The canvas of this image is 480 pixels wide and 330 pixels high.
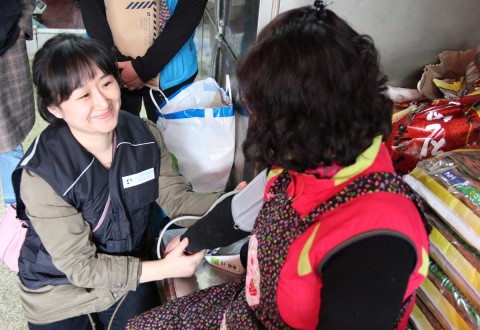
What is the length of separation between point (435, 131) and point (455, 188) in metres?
0.29

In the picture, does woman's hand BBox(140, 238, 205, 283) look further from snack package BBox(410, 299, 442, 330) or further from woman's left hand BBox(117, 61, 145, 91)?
woman's left hand BBox(117, 61, 145, 91)

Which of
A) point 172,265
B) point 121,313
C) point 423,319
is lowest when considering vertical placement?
point 121,313

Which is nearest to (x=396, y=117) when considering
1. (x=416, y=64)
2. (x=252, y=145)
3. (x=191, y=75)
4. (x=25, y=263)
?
(x=416, y=64)

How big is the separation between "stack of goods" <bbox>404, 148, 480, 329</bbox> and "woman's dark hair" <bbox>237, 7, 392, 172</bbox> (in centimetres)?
31

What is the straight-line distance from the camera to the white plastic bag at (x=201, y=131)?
162 cm

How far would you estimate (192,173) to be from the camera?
68.7 inches

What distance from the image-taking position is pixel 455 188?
0.93m

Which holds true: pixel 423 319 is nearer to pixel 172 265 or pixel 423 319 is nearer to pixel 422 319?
pixel 422 319

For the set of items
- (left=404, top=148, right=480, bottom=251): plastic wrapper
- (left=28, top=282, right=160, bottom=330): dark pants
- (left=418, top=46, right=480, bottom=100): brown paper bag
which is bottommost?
(left=28, top=282, right=160, bottom=330): dark pants

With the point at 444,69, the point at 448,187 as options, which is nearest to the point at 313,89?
the point at 448,187

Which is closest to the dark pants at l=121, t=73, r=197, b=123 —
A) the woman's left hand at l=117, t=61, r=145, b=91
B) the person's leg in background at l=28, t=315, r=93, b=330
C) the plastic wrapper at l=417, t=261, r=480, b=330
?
the woman's left hand at l=117, t=61, r=145, b=91

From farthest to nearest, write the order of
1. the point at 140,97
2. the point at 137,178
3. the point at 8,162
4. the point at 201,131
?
the point at 8,162, the point at 140,97, the point at 201,131, the point at 137,178

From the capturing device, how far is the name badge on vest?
1.23 m

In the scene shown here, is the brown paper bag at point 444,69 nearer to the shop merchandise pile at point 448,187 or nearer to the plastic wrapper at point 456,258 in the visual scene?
the shop merchandise pile at point 448,187
